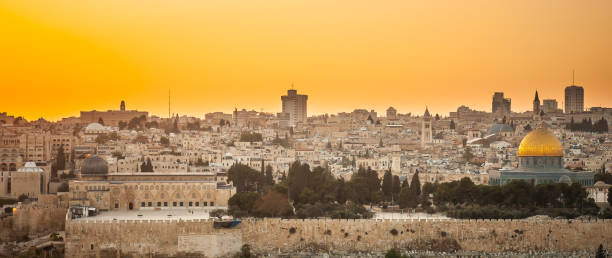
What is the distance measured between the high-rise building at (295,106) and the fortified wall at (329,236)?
3110 inches

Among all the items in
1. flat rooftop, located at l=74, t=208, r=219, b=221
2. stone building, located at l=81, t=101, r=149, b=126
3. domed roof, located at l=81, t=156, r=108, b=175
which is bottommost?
flat rooftop, located at l=74, t=208, r=219, b=221

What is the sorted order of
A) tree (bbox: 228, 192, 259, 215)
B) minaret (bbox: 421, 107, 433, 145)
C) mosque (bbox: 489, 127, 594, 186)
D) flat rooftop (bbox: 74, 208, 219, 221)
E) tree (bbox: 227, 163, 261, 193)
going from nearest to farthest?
flat rooftop (bbox: 74, 208, 219, 221)
tree (bbox: 228, 192, 259, 215)
mosque (bbox: 489, 127, 594, 186)
tree (bbox: 227, 163, 261, 193)
minaret (bbox: 421, 107, 433, 145)

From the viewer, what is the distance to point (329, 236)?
3206 cm

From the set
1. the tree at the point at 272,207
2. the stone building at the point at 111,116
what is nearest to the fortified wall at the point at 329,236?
the tree at the point at 272,207

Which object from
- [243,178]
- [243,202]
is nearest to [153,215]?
[243,202]

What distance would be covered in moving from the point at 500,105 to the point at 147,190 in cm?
7438

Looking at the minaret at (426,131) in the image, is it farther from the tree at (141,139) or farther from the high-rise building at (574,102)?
the high-rise building at (574,102)

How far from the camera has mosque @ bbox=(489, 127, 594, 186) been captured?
43.7m

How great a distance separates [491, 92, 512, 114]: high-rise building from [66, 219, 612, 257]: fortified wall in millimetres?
73356

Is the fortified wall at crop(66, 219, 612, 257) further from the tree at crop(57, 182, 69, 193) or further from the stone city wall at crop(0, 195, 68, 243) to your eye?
the tree at crop(57, 182, 69, 193)

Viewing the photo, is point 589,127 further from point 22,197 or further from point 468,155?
point 22,197

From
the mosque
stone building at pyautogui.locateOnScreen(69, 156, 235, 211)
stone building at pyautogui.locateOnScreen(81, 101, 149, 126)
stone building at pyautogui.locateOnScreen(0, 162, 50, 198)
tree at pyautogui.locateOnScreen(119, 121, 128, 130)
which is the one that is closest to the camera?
stone building at pyautogui.locateOnScreen(69, 156, 235, 211)

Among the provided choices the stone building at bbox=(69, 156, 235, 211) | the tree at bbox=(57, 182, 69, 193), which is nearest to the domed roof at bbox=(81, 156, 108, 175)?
the stone building at bbox=(69, 156, 235, 211)

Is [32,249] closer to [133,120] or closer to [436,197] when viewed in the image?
[436,197]
